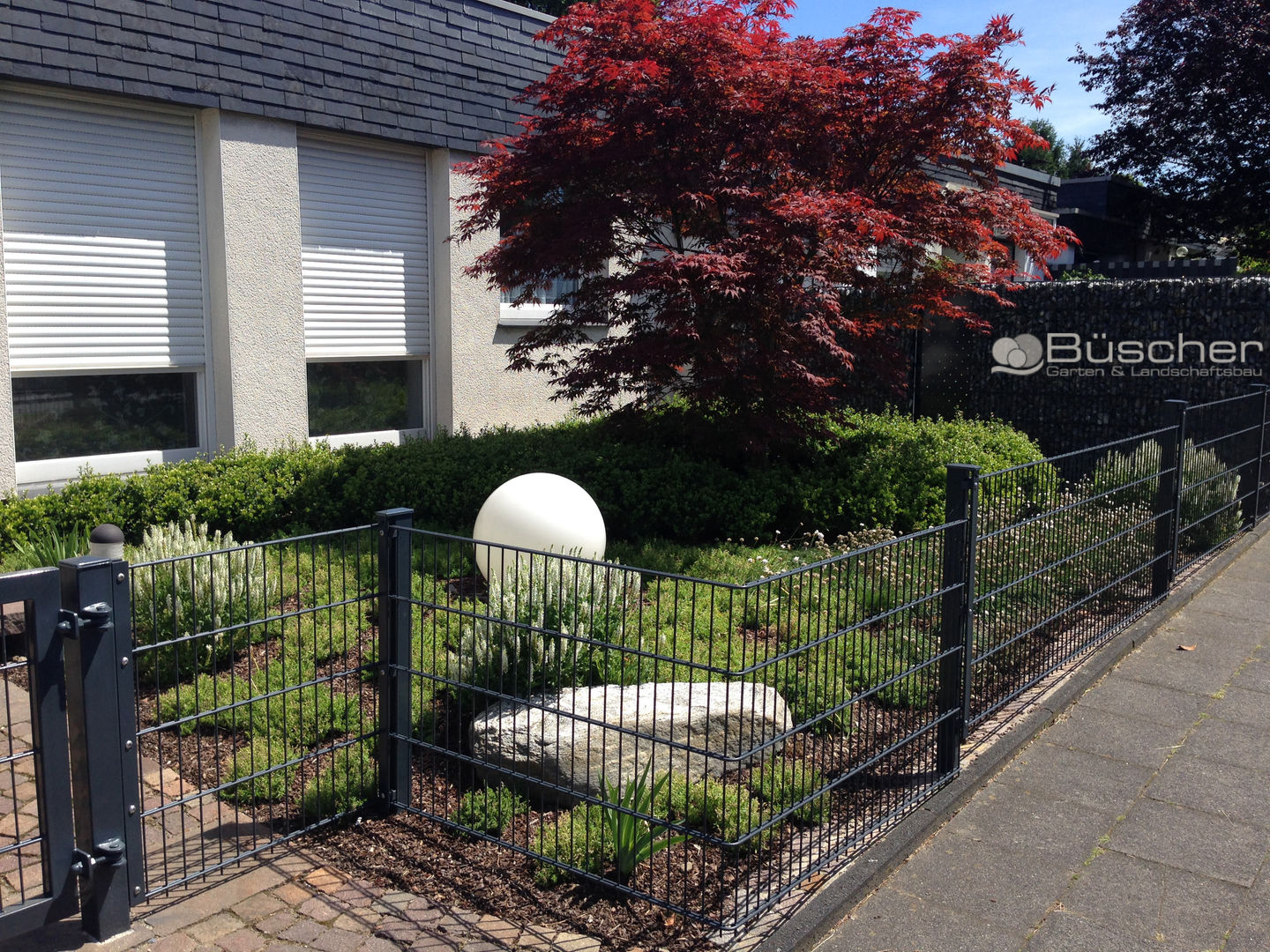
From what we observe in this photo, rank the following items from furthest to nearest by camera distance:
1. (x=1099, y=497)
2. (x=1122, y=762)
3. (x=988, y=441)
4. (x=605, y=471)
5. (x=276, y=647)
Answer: (x=988, y=441) < (x=605, y=471) < (x=1099, y=497) < (x=276, y=647) < (x=1122, y=762)

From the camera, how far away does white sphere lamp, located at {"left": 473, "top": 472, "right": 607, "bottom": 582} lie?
6.22 metres

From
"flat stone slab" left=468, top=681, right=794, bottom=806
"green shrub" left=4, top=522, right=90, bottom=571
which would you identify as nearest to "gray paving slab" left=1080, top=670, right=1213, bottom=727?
"flat stone slab" left=468, top=681, right=794, bottom=806

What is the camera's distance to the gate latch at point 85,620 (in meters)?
2.92

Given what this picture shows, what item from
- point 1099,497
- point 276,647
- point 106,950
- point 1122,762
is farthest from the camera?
point 1099,497

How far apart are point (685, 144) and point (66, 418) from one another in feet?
17.4

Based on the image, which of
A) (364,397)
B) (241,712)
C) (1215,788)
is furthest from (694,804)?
(364,397)

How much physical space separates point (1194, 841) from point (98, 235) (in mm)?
8273

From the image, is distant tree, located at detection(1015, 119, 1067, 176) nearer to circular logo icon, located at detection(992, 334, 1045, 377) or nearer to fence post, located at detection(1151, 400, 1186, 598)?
circular logo icon, located at detection(992, 334, 1045, 377)

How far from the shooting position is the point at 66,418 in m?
8.10

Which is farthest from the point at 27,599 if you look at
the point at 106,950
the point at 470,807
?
the point at 470,807

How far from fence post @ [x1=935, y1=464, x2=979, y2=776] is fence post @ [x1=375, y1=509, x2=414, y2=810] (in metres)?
2.16

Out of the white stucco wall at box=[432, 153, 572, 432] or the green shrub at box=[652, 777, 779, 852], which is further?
the white stucco wall at box=[432, 153, 572, 432]

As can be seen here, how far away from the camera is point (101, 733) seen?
3.00m

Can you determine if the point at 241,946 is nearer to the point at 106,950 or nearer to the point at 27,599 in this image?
the point at 106,950
